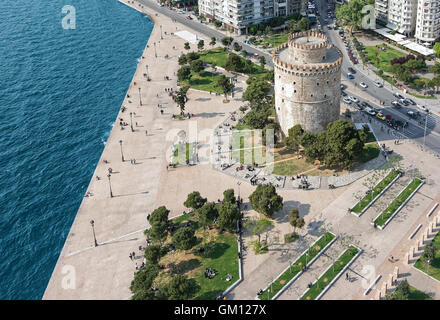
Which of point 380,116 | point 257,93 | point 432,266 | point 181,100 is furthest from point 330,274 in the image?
point 181,100

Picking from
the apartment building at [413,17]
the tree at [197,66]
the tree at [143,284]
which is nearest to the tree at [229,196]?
the tree at [143,284]

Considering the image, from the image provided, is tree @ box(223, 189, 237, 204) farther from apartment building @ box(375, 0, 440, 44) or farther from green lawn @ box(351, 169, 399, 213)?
apartment building @ box(375, 0, 440, 44)

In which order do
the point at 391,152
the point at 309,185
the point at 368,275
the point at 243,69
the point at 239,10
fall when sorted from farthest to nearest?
the point at 239,10 < the point at 243,69 < the point at 391,152 < the point at 309,185 < the point at 368,275

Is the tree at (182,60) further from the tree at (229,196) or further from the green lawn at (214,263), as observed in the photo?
the green lawn at (214,263)

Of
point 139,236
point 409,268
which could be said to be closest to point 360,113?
point 409,268

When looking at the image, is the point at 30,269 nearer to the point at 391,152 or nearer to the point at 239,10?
the point at 391,152
